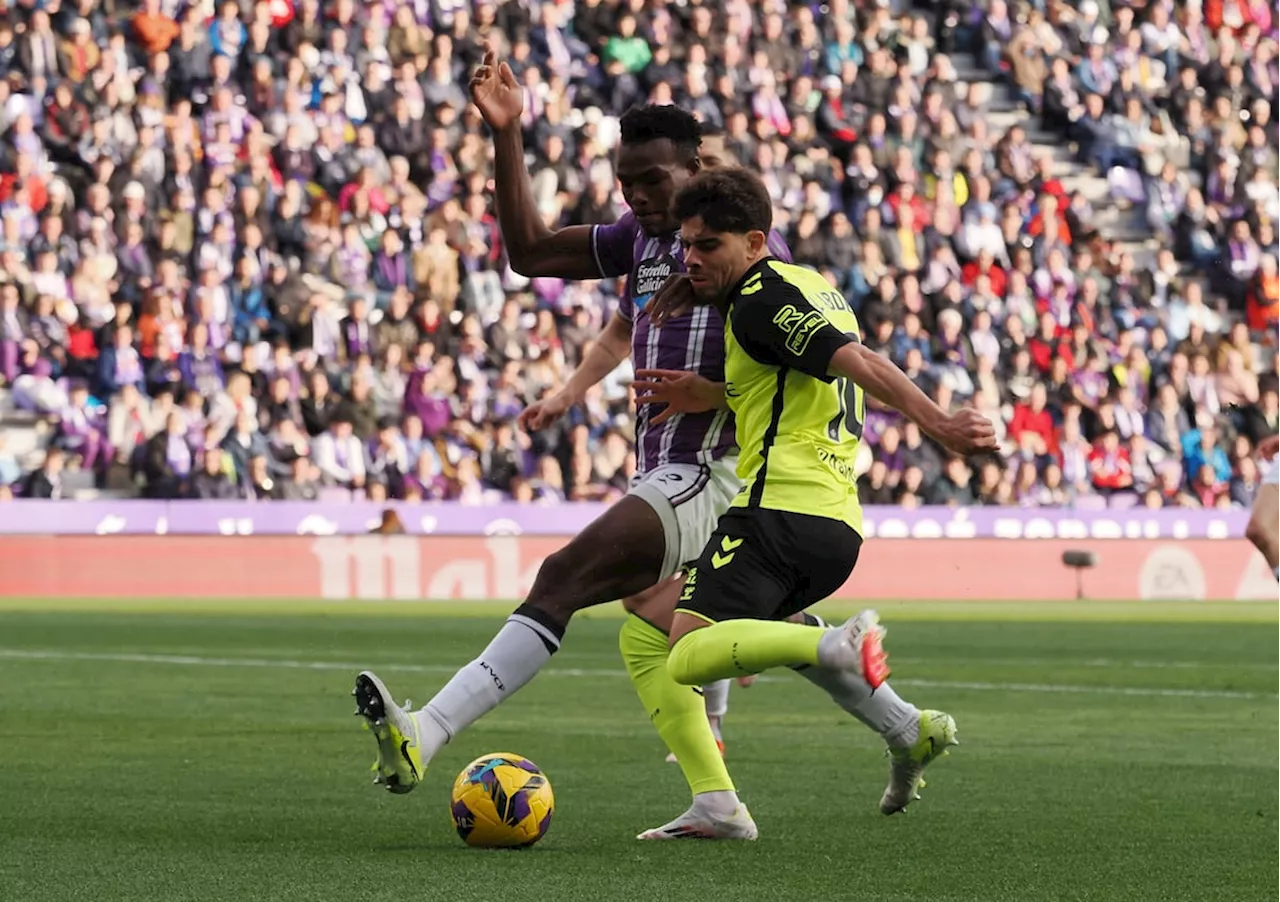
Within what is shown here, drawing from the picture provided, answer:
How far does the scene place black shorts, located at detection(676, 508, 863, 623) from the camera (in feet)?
21.3

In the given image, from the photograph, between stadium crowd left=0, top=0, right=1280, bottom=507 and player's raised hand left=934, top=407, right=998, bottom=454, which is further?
stadium crowd left=0, top=0, right=1280, bottom=507

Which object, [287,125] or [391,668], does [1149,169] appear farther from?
[391,668]

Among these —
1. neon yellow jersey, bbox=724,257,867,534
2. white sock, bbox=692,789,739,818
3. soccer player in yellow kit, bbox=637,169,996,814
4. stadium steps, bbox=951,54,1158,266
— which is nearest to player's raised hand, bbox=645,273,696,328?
soccer player in yellow kit, bbox=637,169,996,814

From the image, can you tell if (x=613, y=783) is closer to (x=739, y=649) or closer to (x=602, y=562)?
(x=602, y=562)

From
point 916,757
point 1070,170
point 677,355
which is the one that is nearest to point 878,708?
point 916,757

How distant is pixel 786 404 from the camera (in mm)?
6625

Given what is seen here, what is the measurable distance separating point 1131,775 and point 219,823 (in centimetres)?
360

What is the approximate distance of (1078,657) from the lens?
16.7m

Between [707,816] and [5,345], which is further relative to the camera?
[5,345]

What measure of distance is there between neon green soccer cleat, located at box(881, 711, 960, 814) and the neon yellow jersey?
0.90m

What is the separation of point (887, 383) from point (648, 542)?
1370 mm

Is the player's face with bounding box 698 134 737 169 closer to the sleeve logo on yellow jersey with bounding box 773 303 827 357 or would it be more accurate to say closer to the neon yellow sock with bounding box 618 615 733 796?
the sleeve logo on yellow jersey with bounding box 773 303 827 357

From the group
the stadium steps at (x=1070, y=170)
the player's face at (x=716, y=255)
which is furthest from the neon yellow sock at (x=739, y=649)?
the stadium steps at (x=1070, y=170)

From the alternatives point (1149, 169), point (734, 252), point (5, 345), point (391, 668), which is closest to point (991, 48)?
point (1149, 169)
